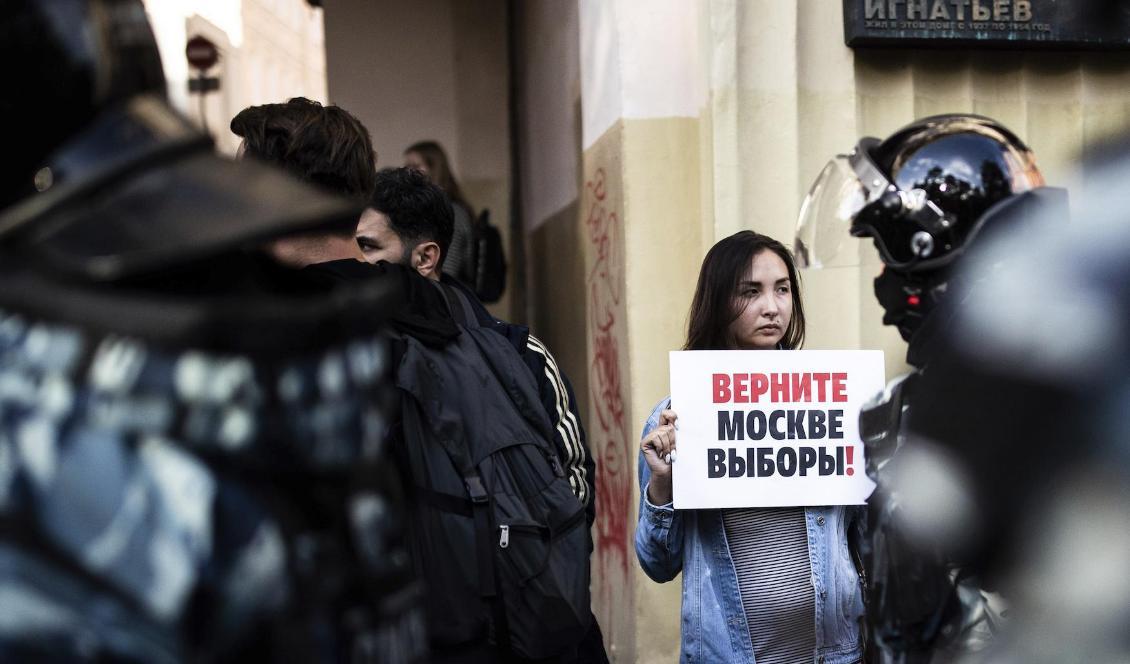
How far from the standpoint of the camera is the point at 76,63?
48.8 inches

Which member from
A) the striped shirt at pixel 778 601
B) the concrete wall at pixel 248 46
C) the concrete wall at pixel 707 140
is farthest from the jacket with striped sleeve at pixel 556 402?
the concrete wall at pixel 248 46

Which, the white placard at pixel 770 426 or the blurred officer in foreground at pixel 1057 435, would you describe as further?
the white placard at pixel 770 426

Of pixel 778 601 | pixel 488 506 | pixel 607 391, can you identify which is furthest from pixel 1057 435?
pixel 607 391

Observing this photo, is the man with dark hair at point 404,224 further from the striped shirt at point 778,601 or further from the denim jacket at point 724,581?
the striped shirt at point 778,601

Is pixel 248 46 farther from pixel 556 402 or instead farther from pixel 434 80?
pixel 556 402

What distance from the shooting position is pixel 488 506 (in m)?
2.73

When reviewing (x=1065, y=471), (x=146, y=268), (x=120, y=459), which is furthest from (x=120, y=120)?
(x=1065, y=471)

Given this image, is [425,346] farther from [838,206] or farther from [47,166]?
[47,166]

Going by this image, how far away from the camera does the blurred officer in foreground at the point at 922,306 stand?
1.86 m

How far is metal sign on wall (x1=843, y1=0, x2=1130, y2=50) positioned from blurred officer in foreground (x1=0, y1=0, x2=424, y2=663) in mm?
4572

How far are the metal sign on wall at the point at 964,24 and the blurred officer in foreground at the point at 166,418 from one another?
15.0 feet

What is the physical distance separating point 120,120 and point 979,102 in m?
4.99

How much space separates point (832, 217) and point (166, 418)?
7.19ft

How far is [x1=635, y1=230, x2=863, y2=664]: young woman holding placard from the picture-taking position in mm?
3168
